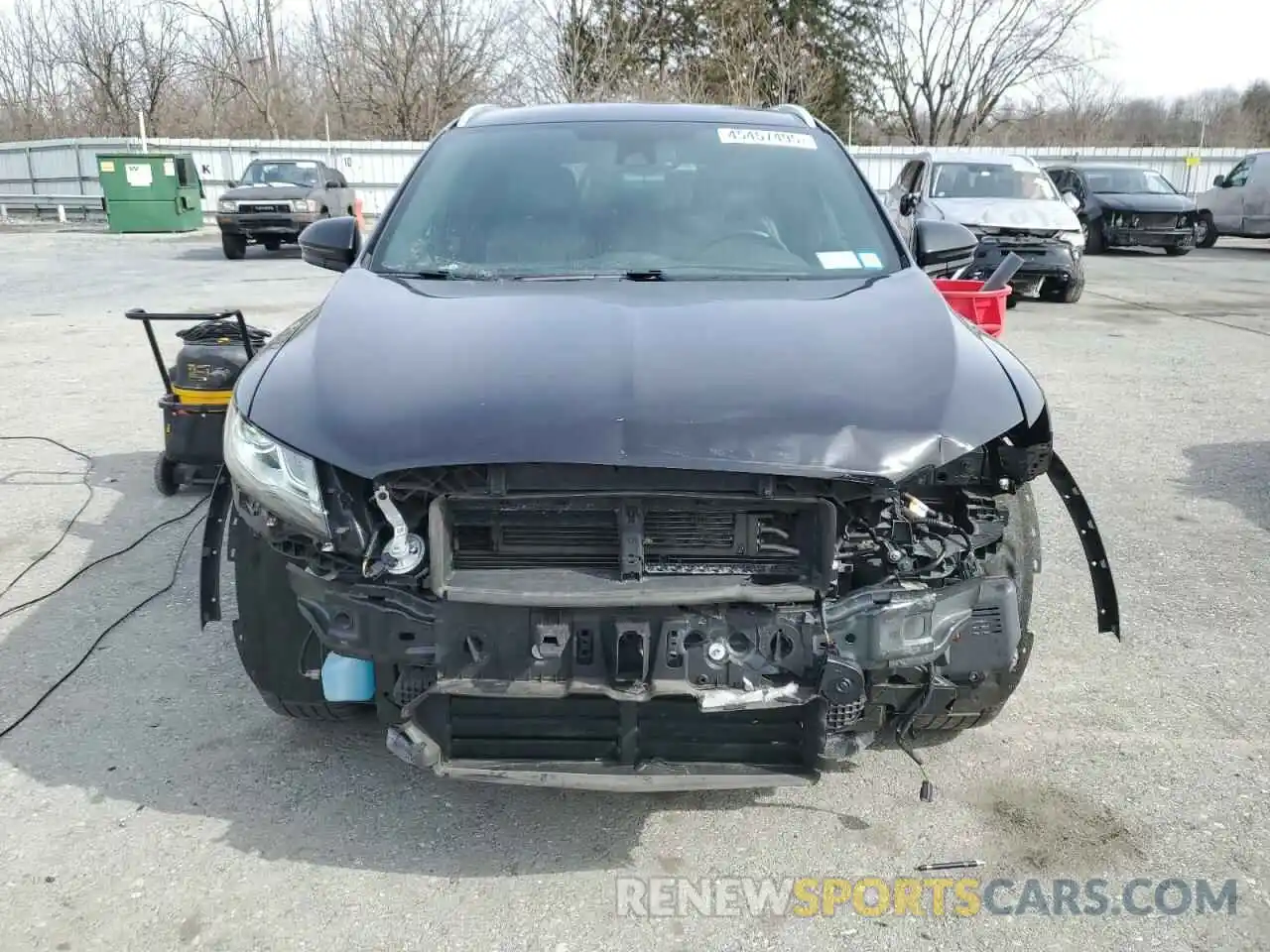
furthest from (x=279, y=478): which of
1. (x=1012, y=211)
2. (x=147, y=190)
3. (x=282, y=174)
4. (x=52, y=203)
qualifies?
(x=52, y=203)

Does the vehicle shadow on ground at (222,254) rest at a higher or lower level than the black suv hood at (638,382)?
lower

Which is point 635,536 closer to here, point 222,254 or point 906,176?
point 906,176

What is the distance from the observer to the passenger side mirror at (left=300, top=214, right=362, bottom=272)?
3.72 meters

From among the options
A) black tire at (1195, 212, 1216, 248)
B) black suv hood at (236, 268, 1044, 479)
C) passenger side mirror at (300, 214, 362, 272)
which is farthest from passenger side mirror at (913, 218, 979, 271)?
black tire at (1195, 212, 1216, 248)

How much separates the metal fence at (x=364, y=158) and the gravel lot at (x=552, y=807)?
24.0 metres

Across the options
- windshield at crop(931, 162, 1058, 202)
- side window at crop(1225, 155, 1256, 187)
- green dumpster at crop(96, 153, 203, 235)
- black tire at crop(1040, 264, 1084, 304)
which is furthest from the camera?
green dumpster at crop(96, 153, 203, 235)

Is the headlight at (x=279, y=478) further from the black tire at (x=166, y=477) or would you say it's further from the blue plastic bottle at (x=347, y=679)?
the black tire at (x=166, y=477)

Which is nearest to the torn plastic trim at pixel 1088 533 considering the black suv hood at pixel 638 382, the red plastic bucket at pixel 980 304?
the black suv hood at pixel 638 382

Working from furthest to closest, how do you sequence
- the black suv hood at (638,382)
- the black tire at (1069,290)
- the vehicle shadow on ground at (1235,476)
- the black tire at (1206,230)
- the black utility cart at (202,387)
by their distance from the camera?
the black tire at (1206,230) → the black tire at (1069,290) → the vehicle shadow on ground at (1235,476) → the black utility cart at (202,387) → the black suv hood at (638,382)

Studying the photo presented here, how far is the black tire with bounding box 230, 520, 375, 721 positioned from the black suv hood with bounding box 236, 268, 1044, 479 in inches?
16.1

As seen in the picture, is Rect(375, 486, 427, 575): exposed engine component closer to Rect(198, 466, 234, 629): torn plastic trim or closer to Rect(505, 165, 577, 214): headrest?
Rect(198, 466, 234, 629): torn plastic trim

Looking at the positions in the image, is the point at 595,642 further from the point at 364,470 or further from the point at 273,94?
the point at 273,94

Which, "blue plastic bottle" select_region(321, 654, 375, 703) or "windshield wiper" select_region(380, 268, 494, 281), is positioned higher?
"windshield wiper" select_region(380, 268, 494, 281)

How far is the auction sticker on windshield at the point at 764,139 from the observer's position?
3768 millimetres
